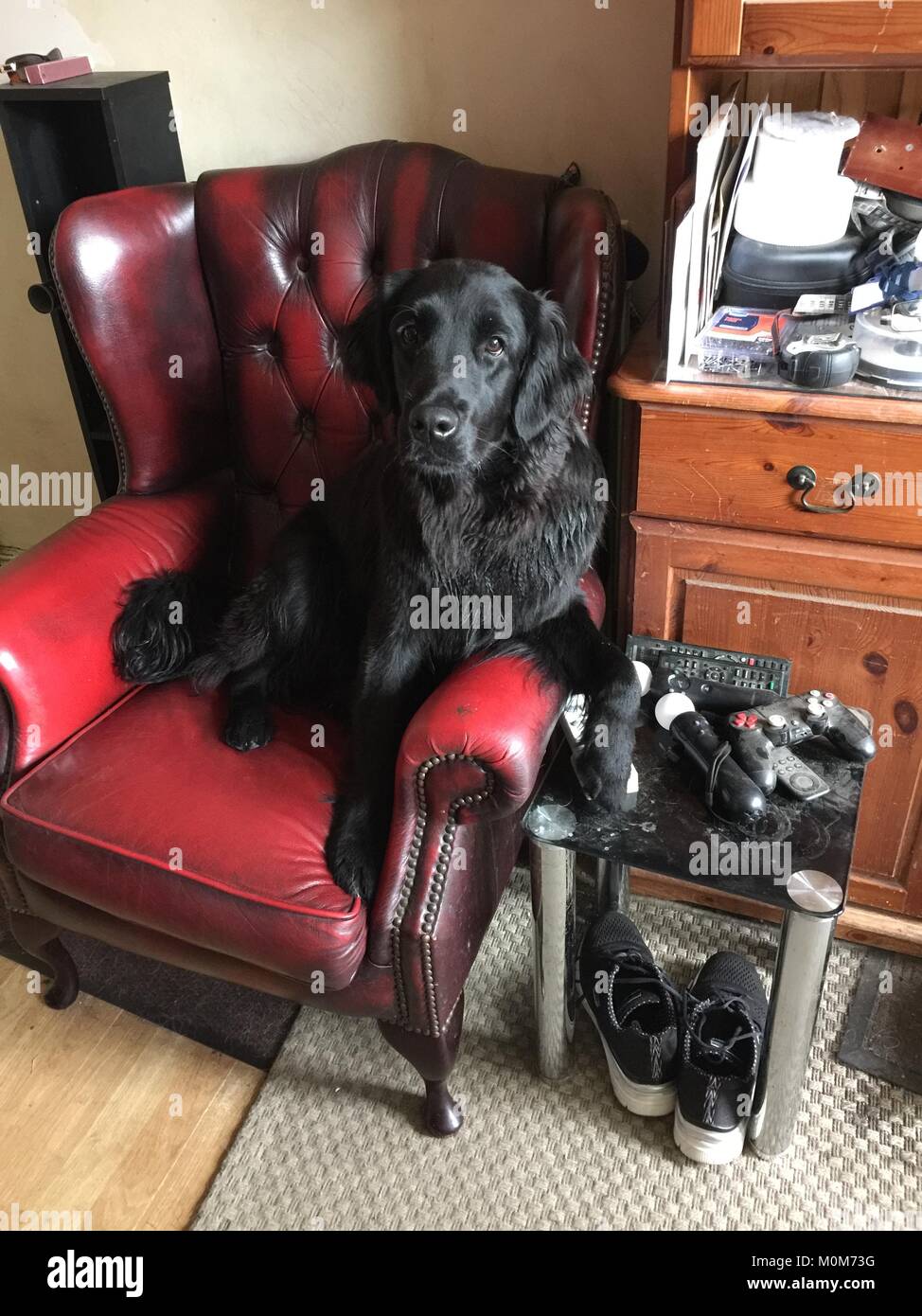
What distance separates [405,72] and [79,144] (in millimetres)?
690

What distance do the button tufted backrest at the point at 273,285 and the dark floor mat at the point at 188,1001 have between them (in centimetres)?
80

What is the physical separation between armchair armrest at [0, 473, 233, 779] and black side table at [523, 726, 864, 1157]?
750 mm

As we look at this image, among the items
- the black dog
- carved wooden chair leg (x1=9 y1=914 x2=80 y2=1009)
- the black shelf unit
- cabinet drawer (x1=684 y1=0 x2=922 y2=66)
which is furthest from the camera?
the black shelf unit

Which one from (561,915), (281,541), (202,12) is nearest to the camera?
(561,915)

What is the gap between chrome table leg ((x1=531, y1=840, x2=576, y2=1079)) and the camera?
138 cm

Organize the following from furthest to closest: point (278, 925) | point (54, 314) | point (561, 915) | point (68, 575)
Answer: point (54, 314) → point (68, 575) → point (561, 915) → point (278, 925)

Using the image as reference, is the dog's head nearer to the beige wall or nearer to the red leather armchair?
the red leather armchair

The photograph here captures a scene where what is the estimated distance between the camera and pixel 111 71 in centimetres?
199

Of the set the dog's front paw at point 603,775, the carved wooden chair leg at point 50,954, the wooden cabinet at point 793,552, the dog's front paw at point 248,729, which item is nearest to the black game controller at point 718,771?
the dog's front paw at point 603,775

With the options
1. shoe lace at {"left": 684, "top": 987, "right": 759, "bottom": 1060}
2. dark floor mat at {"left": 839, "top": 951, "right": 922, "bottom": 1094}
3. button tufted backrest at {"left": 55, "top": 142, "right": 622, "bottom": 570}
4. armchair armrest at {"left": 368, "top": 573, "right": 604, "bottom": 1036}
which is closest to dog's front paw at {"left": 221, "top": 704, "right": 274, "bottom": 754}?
armchair armrest at {"left": 368, "top": 573, "right": 604, "bottom": 1036}

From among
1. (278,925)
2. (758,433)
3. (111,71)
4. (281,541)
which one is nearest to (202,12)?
(111,71)

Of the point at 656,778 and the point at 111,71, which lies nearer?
the point at 656,778

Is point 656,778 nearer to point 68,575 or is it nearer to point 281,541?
point 281,541

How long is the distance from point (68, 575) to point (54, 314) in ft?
2.53
